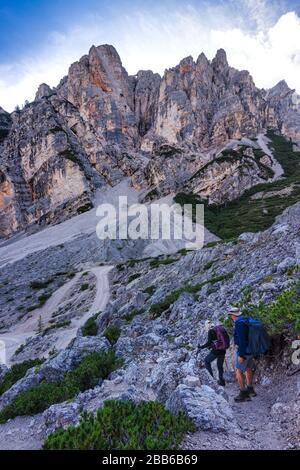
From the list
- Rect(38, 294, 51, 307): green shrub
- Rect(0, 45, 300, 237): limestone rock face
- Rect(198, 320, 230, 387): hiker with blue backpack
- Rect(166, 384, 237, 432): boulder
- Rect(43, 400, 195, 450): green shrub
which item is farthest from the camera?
Rect(0, 45, 300, 237): limestone rock face

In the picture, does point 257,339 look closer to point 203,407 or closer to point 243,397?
point 243,397

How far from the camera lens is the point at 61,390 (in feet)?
35.6

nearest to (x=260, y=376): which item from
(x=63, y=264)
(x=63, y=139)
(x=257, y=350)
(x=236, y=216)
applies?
(x=257, y=350)

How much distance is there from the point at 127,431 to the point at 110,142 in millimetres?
182672

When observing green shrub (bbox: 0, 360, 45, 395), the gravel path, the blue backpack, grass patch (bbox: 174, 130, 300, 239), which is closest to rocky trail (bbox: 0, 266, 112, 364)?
green shrub (bbox: 0, 360, 45, 395)

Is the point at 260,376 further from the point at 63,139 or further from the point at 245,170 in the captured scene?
the point at 63,139

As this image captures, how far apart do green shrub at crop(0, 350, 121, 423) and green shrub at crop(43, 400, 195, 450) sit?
4.92m

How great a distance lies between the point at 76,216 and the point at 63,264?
49.5 meters

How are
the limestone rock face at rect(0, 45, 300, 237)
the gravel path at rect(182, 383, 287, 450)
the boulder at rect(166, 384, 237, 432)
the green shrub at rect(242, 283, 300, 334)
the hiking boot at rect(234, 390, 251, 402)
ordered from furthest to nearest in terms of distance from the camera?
the limestone rock face at rect(0, 45, 300, 237), the green shrub at rect(242, 283, 300, 334), the hiking boot at rect(234, 390, 251, 402), the boulder at rect(166, 384, 237, 432), the gravel path at rect(182, 383, 287, 450)

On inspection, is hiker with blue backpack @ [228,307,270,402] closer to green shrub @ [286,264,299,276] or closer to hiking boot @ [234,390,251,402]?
hiking boot @ [234,390,251,402]

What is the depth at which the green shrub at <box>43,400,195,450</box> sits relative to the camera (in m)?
5.21

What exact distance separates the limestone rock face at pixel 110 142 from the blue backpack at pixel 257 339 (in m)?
132

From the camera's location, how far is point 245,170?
145250 mm
